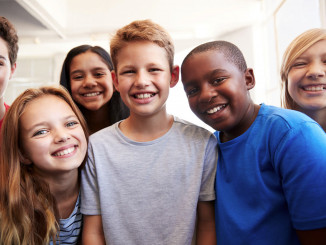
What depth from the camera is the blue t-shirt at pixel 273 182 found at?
71cm

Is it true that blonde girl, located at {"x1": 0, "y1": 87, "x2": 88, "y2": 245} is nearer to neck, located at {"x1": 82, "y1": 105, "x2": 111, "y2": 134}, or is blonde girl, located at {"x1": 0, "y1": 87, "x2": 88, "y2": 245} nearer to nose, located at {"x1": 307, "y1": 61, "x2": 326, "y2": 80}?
neck, located at {"x1": 82, "y1": 105, "x2": 111, "y2": 134}

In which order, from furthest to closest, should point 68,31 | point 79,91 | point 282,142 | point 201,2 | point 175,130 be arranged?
point 68,31 → point 201,2 → point 79,91 → point 175,130 → point 282,142

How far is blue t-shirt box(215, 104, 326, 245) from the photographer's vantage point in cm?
71

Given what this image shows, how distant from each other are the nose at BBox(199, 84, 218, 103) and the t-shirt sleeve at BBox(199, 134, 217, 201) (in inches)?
7.1

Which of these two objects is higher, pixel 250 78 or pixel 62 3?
pixel 62 3

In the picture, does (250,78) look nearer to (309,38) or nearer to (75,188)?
(309,38)

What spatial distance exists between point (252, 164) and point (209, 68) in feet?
1.11

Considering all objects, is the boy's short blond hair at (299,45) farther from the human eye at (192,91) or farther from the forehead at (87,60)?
the forehead at (87,60)

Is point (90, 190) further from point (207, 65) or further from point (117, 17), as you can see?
point (117, 17)

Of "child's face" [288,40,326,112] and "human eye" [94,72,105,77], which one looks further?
"human eye" [94,72,105,77]

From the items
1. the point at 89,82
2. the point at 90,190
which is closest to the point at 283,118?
the point at 90,190

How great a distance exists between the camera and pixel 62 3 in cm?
355

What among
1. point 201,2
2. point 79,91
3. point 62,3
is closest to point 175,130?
point 79,91

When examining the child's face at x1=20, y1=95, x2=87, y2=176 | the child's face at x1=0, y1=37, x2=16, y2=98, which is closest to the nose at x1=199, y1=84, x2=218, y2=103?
the child's face at x1=20, y1=95, x2=87, y2=176
